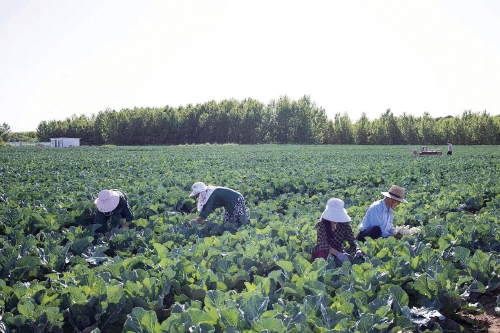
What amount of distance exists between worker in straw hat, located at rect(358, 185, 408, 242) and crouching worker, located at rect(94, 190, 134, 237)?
3.65 metres

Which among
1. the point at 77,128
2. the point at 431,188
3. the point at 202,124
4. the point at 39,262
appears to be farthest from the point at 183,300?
the point at 77,128

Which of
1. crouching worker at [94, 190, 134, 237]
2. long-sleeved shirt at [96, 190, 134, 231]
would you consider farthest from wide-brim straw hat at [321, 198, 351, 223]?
long-sleeved shirt at [96, 190, 134, 231]

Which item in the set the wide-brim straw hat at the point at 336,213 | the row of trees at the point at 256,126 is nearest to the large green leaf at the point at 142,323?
the wide-brim straw hat at the point at 336,213

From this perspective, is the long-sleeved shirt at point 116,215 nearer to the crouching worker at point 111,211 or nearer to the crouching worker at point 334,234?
the crouching worker at point 111,211

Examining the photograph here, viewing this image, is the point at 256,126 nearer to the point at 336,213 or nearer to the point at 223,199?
the point at 223,199

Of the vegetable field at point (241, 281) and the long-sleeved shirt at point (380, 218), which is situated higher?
the long-sleeved shirt at point (380, 218)

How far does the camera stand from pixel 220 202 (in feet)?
22.4

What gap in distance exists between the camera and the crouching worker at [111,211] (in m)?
6.47

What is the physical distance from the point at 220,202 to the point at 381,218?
2.55m

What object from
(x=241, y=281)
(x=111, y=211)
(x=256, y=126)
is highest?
(x=256, y=126)

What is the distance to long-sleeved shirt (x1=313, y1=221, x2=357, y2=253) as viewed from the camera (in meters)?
4.93

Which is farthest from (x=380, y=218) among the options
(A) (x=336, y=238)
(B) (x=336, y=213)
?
(B) (x=336, y=213)

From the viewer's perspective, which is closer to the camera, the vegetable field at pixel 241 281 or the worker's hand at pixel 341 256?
the vegetable field at pixel 241 281

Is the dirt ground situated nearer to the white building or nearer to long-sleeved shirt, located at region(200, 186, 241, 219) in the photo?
long-sleeved shirt, located at region(200, 186, 241, 219)
